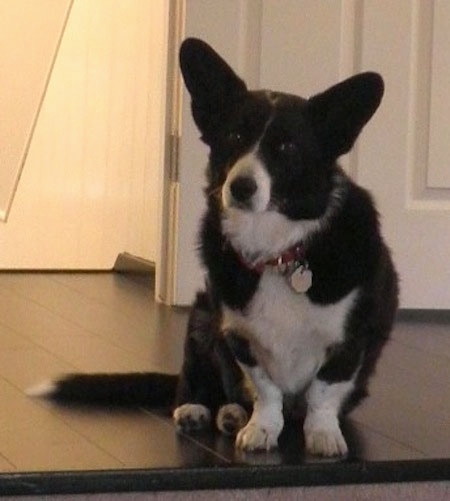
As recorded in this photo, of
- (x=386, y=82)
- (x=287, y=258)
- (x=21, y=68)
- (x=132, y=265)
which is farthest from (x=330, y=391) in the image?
(x=21, y=68)

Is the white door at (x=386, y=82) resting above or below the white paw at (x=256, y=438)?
above

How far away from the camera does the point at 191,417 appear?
1.86 metres

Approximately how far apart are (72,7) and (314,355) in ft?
10.9

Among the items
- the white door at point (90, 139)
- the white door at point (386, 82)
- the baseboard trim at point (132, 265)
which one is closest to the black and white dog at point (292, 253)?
the white door at point (386, 82)

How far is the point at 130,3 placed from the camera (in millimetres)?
3992

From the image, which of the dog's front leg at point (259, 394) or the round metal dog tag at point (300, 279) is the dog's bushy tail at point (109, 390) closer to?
the dog's front leg at point (259, 394)

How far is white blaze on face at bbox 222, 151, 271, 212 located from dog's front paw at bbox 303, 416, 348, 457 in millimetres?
341

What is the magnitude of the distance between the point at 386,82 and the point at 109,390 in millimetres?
1331

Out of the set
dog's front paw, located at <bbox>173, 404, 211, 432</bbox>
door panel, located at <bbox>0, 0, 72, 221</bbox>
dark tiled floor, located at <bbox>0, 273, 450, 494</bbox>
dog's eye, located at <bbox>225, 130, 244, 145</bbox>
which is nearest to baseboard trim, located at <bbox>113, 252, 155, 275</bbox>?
dark tiled floor, located at <bbox>0, 273, 450, 494</bbox>

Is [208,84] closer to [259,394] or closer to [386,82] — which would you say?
[259,394]

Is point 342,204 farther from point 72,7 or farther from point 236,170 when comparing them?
point 72,7

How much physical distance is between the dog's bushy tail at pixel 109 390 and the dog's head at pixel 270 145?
0.38 metres

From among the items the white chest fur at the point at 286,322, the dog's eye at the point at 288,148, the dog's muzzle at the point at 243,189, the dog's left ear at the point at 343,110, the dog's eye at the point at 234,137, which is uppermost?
the dog's left ear at the point at 343,110

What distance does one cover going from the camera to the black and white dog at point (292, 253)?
1.68 metres
